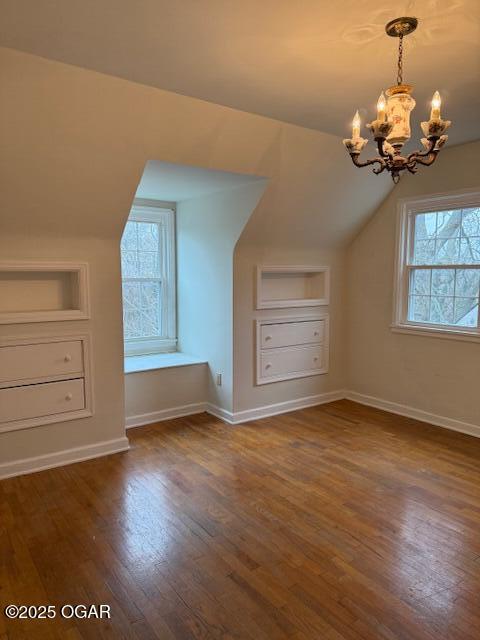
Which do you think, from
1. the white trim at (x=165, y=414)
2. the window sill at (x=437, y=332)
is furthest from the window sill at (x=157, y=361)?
the window sill at (x=437, y=332)

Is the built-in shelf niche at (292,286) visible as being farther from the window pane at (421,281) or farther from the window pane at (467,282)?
the window pane at (467,282)

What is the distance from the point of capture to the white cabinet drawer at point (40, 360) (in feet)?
10.1

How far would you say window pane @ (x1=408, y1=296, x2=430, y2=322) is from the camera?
4234 mm

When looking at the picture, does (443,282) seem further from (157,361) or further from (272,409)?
(157,361)

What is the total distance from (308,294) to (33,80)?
3.21 meters

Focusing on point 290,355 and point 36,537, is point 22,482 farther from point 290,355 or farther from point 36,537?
point 290,355

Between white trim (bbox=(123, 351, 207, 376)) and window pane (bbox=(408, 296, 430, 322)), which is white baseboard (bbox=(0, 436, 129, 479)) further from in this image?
window pane (bbox=(408, 296, 430, 322))

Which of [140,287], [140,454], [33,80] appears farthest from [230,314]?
[33,80]

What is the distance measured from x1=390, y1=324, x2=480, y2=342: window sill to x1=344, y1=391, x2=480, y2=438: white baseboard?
73 cm

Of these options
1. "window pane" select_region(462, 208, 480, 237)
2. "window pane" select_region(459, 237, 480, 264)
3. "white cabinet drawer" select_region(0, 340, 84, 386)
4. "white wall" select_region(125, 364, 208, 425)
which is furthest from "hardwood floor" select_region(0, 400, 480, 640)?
"window pane" select_region(462, 208, 480, 237)

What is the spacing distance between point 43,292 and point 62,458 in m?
1.23

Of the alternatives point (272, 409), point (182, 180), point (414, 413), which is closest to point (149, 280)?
point (182, 180)

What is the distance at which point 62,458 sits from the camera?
10.8 feet

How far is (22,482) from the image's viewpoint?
119 inches
